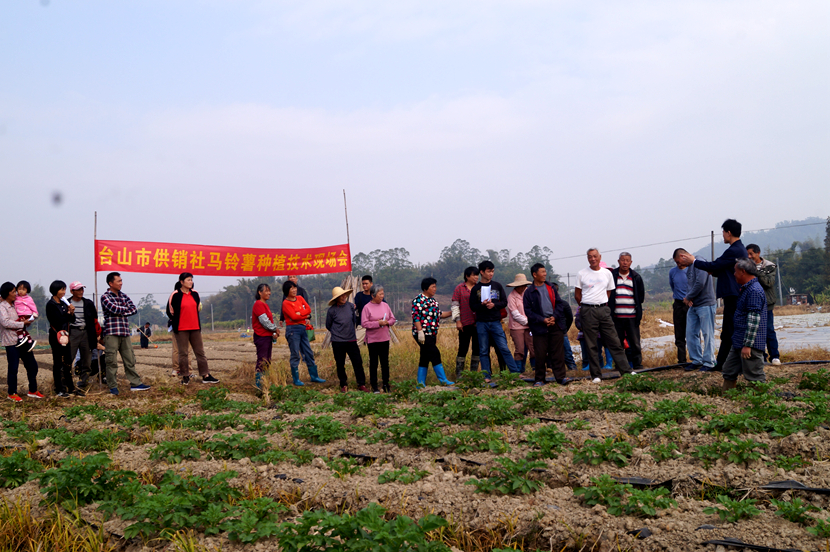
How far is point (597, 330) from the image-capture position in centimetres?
774

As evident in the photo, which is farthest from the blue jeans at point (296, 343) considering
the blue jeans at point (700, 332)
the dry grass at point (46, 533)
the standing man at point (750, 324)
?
the standing man at point (750, 324)

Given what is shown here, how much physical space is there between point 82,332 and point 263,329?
2.70 meters

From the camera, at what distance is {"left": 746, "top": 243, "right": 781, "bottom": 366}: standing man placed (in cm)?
749

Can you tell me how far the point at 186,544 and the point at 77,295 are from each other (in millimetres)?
7055

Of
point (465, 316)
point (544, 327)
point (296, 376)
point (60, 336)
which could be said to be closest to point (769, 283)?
point (544, 327)

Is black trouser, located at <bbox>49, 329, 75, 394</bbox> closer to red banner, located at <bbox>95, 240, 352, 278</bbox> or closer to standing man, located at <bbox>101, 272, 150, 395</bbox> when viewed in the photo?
standing man, located at <bbox>101, 272, 150, 395</bbox>

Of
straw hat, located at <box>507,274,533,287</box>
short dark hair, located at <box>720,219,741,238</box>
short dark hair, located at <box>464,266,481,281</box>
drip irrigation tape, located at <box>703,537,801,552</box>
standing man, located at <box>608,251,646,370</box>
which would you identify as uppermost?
short dark hair, located at <box>720,219,741,238</box>

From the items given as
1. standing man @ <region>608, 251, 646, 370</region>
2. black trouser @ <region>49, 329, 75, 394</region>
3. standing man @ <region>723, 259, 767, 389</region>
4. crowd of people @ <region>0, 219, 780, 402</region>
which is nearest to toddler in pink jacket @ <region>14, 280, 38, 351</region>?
crowd of people @ <region>0, 219, 780, 402</region>

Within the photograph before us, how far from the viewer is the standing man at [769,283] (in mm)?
7486

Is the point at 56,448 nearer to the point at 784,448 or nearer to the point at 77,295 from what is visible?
the point at 77,295

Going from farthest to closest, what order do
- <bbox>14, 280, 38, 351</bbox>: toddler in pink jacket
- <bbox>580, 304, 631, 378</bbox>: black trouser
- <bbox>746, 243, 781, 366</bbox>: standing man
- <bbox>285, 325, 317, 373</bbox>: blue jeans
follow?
1. <bbox>285, 325, 317, 373</bbox>: blue jeans
2. <bbox>14, 280, 38, 351</bbox>: toddler in pink jacket
3. <bbox>580, 304, 631, 378</bbox>: black trouser
4. <bbox>746, 243, 781, 366</bbox>: standing man

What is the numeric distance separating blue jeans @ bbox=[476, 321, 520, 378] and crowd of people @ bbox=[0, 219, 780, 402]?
0.05ft

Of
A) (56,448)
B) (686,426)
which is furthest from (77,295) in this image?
(686,426)

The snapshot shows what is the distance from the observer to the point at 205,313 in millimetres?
64000
